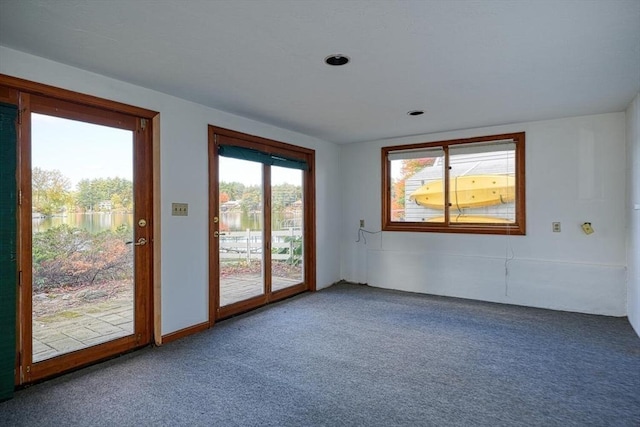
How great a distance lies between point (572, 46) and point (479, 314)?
117 inches

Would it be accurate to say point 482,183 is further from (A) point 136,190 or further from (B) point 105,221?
(B) point 105,221

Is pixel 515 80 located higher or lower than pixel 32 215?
higher

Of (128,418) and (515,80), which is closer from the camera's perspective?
(128,418)

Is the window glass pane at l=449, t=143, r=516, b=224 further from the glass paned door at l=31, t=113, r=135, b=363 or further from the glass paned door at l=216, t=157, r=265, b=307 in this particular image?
the glass paned door at l=31, t=113, r=135, b=363

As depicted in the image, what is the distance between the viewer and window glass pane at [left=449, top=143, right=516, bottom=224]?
4.75m

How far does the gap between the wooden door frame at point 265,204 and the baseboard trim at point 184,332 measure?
0.12 metres

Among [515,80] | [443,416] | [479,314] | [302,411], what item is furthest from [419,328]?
[515,80]

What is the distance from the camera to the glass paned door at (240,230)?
409 centimetres

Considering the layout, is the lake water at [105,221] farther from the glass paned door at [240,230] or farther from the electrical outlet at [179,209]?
the electrical outlet at [179,209]

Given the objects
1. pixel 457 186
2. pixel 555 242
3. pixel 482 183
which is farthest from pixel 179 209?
pixel 555 242

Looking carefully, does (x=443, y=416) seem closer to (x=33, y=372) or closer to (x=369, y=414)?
(x=369, y=414)

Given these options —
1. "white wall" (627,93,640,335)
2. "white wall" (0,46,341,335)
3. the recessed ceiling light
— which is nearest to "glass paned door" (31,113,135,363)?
"white wall" (0,46,341,335)

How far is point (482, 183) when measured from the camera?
4.91m

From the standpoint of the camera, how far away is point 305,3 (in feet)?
6.24
